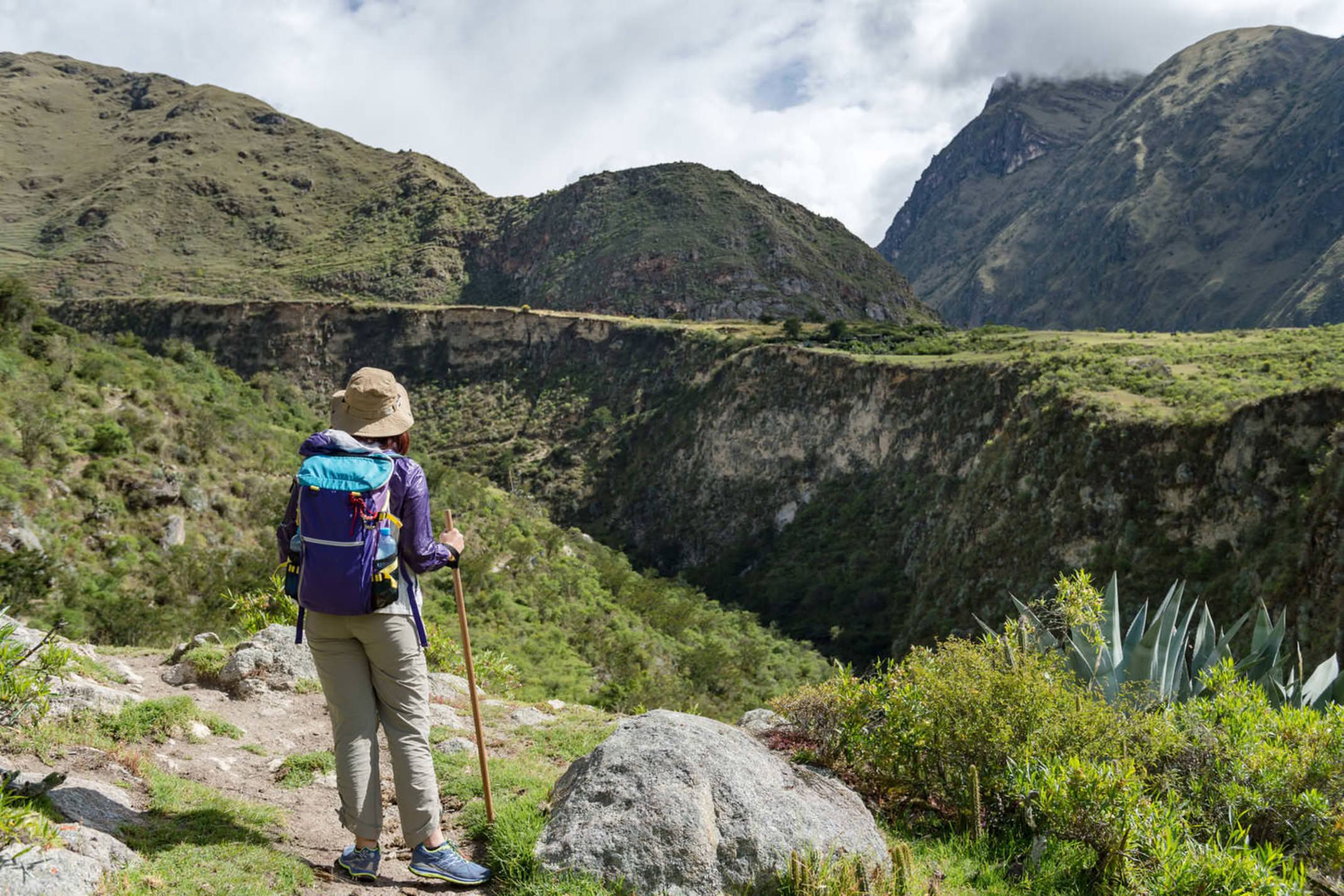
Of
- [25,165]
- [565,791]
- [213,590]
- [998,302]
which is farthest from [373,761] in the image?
[998,302]

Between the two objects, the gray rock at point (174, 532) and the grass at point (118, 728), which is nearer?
the grass at point (118, 728)

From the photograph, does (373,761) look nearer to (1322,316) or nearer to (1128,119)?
(1322,316)

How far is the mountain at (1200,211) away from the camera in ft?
385

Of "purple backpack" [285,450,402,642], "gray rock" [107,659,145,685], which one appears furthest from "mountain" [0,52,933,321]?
"purple backpack" [285,450,402,642]

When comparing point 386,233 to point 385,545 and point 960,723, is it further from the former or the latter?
point 960,723

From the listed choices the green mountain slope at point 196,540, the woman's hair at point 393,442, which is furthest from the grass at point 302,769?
the green mountain slope at point 196,540

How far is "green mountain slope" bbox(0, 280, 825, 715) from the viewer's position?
10.9m

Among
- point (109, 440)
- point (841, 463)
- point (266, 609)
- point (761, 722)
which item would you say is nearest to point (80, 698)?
point (266, 609)

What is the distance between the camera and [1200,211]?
436 feet

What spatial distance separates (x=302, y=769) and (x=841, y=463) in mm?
30899

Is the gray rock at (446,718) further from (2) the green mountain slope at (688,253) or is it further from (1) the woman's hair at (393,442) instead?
(2) the green mountain slope at (688,253)

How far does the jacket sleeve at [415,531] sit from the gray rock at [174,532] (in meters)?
11.8

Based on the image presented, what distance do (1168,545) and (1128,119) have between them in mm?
181883

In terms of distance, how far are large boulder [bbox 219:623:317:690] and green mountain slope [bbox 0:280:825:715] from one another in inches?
126
